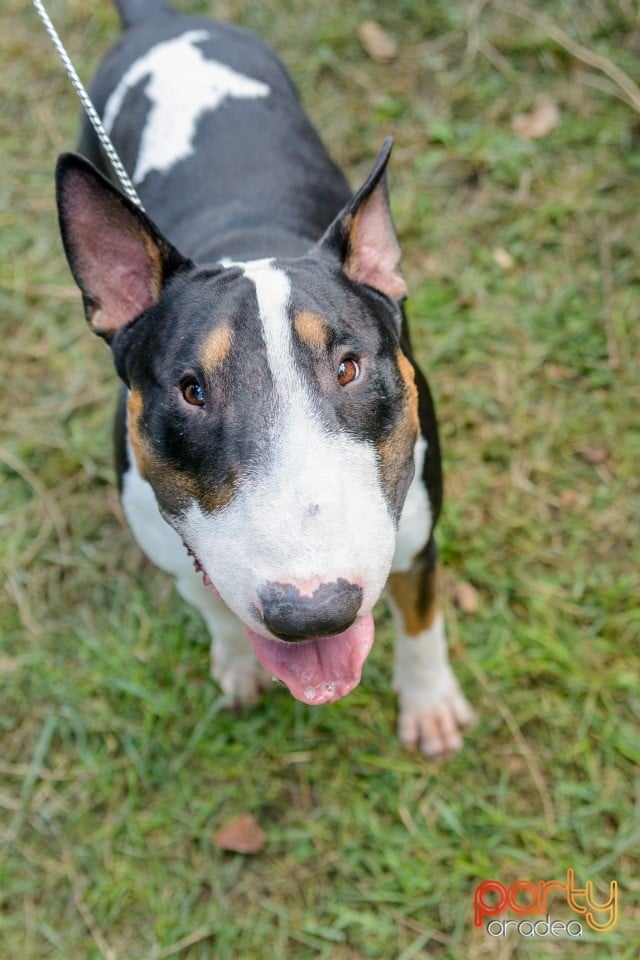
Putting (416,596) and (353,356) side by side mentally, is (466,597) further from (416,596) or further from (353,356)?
(353,356)

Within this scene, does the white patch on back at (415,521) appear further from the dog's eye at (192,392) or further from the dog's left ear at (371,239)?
the dog's eye at (192,392)

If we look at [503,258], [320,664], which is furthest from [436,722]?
[503,258]

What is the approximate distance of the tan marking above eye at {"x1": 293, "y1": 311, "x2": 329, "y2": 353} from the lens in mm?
2324

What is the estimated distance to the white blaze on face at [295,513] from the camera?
2074 mm

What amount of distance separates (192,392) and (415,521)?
972 millimetres

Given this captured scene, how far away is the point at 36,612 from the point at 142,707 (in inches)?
27.4

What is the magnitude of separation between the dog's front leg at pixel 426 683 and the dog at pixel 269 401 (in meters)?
0.01

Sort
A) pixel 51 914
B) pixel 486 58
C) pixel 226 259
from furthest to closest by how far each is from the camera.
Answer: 1. pixel 486 58
2. pixel 51 914
3. pixel 226 259

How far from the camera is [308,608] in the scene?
80.6 inches

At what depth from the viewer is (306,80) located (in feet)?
18.5

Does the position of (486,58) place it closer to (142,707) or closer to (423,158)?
(423,158)

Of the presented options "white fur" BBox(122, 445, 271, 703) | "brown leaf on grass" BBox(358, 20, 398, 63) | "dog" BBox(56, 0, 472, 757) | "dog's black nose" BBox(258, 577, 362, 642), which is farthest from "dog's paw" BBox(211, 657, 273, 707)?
"brown leaf on grass" BBox(358, 20, 398, 63)

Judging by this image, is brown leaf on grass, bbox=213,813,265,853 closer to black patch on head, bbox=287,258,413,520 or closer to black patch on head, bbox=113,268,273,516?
black patch on head, bbox=113,268,273,516

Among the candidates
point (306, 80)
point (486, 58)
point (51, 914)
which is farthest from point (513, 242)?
point (51, 914)
